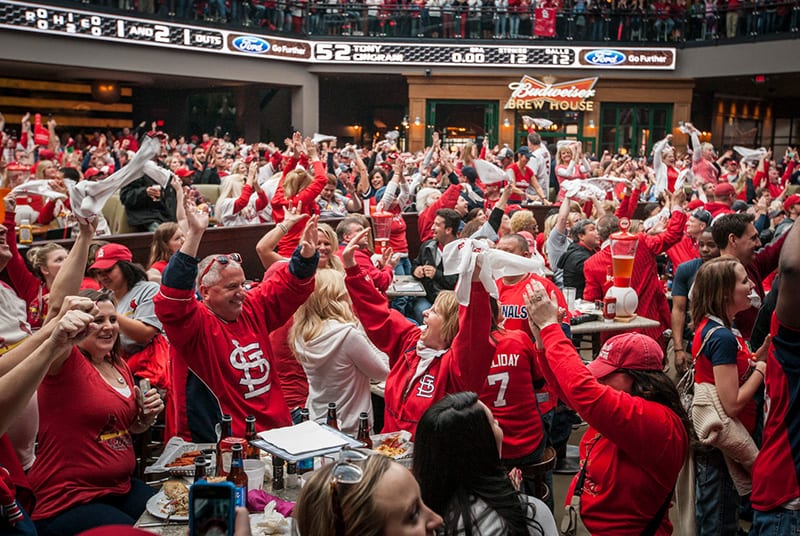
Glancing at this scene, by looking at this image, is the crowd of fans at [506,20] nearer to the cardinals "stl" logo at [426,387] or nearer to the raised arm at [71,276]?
the raised arm at [71,276]

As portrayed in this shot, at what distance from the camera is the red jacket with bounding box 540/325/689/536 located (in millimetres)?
2734

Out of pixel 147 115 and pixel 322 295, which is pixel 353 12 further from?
pixel 322 295

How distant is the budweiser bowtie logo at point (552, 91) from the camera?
2334 centimetres

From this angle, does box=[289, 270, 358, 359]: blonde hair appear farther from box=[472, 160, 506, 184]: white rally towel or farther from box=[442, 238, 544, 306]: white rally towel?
box=[472, 160, 506, 184]: white rally towel

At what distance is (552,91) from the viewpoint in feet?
76.7

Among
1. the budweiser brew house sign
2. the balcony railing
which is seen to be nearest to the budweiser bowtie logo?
the budweiser brew house sign

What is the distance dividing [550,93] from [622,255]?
18702 mm

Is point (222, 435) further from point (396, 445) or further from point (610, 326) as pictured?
point (610, 326)

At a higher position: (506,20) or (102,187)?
(506,20)

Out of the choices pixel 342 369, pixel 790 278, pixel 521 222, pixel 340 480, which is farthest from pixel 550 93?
pixel 340 480

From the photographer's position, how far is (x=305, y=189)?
25.7 ft

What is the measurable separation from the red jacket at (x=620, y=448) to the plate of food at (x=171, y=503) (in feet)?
4.71

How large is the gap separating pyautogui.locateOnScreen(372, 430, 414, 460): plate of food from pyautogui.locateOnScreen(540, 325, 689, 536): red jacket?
704 millimetres

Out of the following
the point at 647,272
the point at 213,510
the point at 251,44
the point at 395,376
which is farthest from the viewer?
the point at 251,44
